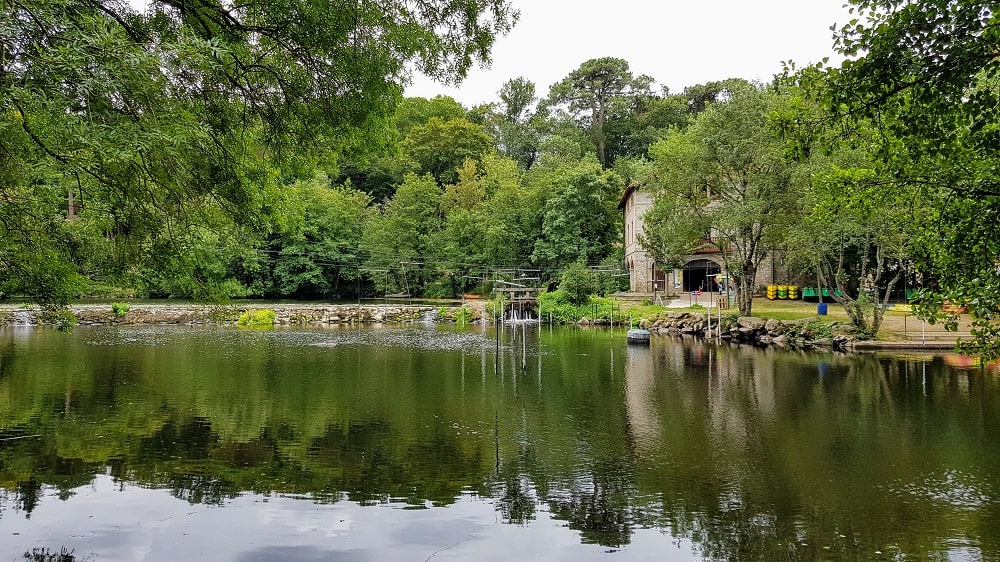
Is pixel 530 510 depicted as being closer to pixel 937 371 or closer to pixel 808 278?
pixel 937 371

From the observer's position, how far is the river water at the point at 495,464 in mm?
8133

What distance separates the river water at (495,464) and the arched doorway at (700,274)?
2687 cm

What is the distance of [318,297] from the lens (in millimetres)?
63781

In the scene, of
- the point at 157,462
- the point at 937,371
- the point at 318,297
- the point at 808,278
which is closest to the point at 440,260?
the point at 318,297

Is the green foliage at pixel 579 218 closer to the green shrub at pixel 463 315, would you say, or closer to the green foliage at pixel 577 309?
the green foliage at pixel 577 309

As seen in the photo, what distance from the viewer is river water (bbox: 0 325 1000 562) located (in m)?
8.13

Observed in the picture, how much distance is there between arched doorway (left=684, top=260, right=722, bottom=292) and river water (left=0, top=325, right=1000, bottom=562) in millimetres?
26871

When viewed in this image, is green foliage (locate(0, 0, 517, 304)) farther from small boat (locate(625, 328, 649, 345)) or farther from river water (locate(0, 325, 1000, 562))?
small boat (locate(625, 328, 649, 345))

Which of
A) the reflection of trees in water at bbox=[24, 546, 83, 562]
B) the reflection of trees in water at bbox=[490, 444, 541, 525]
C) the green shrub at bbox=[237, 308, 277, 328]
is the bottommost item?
the reflection of trees in water at bbox=[490, 444, 541, 525]

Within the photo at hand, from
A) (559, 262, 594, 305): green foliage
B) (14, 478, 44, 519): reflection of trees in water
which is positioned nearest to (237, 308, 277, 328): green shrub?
(559, 262, 594, 305): green foliage

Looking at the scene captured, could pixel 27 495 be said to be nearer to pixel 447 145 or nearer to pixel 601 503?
pixel 601 503

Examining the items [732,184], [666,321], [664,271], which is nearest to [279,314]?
[666,321]

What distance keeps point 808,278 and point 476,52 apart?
43540 millimetres

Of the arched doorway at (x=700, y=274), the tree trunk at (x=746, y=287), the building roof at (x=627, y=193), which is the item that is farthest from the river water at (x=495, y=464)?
the arched doorway at (x=700, y=274)
